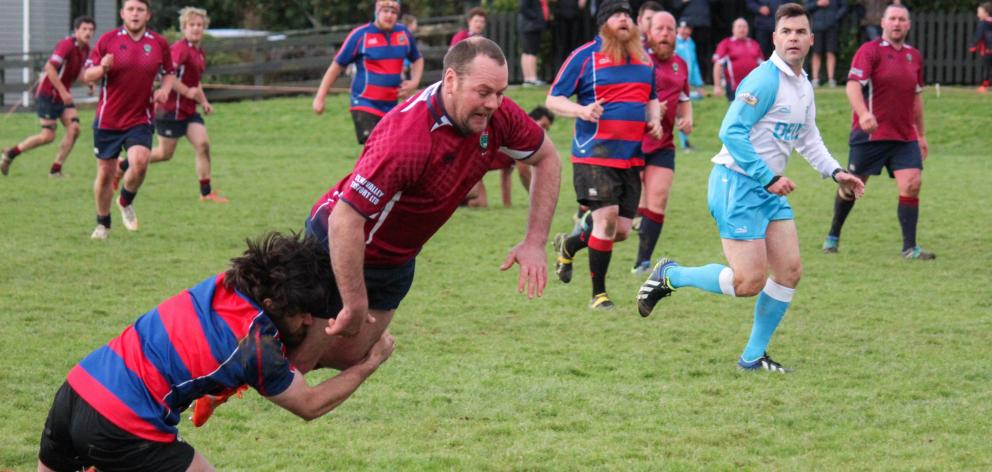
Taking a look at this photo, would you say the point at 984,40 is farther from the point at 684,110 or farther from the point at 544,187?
the point at 544,187

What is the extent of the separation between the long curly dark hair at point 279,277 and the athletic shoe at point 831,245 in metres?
8.18

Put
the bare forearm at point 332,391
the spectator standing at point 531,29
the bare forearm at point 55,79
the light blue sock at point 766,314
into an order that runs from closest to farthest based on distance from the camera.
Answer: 1. the bare forearm at point 332,391
2. the light blue sock at point 766,314
3. the bare forearm at point 55,79
4. the spectator standing at point 531,29

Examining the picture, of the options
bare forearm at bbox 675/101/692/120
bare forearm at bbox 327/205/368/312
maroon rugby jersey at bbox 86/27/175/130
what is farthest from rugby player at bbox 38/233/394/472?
maroon rugby jersey at bbox 86/27/175/130

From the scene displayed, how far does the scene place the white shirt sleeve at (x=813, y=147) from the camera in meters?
7.43

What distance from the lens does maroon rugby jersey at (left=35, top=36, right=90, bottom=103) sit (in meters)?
16.2

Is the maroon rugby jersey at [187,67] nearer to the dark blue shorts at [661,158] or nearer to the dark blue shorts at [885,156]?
the dark blue shorts at [661,158]

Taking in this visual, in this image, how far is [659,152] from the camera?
1074cm

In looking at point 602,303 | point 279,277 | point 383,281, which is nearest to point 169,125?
point 602,303

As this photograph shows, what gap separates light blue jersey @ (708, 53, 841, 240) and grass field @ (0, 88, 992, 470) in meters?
0.87

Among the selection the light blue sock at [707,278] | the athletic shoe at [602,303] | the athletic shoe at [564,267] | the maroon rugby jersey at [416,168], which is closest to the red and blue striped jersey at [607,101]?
the athletic shoe at [564,267]

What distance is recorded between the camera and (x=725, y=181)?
7297mm

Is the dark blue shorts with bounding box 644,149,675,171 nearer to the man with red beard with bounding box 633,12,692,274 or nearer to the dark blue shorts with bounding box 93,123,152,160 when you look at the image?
the man with red beard with bounding box 633,12,692,274

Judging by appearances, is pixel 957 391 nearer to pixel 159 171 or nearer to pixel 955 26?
pixel 159 171

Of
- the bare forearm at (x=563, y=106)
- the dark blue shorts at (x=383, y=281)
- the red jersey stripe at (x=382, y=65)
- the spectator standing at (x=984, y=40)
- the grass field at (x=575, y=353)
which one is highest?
the spectator standing at (x=984, y=40)
